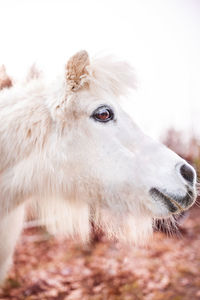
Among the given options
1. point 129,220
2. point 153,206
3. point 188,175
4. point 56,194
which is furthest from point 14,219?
point 188,175

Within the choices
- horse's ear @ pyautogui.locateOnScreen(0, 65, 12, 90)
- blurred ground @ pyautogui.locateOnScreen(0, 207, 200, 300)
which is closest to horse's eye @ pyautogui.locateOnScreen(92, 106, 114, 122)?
horse's ear @ pyautogui.locateOnScreen(0, 65, 12, 90)

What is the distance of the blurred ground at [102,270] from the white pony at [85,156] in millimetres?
2351

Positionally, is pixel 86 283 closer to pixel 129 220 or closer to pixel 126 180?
pixel 129 220

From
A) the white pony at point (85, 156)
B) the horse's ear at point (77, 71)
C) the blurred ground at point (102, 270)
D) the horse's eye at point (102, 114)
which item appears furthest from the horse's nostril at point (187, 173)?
the blurred ground at point (102, 270)

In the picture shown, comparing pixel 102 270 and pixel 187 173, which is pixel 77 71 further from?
pixel 102 270

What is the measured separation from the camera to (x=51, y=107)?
189 cm

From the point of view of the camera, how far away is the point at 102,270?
14.7 feet

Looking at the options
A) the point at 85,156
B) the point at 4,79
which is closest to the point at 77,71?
the point at 85,156

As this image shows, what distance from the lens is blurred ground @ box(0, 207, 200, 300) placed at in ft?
12.3

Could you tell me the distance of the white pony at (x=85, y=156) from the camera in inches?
70.3

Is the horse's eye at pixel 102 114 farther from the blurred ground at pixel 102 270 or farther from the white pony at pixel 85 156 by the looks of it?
the blurred ground at pixel 102 270

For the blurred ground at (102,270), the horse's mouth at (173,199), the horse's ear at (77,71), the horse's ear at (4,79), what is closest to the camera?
the horse's mouth at (173,199)

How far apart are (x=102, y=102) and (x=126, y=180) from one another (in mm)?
597

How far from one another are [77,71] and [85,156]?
2.09ft
